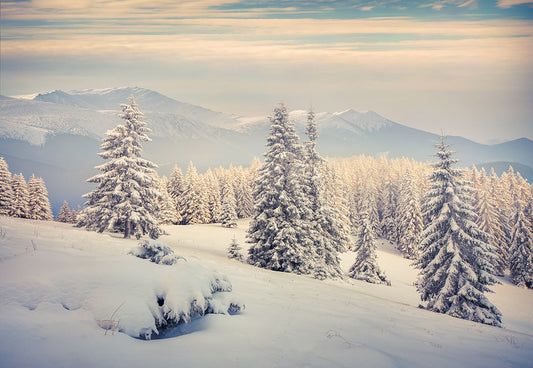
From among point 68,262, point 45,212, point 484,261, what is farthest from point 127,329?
point 45,212

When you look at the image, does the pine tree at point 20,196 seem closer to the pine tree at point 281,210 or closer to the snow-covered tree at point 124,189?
the snow-covered tree at point 124,189

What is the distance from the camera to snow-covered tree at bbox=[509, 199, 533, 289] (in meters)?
40.1

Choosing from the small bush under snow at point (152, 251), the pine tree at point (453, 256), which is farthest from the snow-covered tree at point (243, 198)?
the small bush under snow at point (152, 251)

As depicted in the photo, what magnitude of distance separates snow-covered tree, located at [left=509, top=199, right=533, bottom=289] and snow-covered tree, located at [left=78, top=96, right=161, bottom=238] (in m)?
48.8

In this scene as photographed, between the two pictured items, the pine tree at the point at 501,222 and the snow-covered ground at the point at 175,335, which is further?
the pine tree at the point at 501,222

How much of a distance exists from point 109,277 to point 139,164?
19.9 m

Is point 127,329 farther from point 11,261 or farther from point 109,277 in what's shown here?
point 11,261

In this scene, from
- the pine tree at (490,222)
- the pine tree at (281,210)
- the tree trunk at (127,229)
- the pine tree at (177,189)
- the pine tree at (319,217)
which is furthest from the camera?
the pine tree at (177,189)

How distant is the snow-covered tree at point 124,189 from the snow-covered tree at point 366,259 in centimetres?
2029

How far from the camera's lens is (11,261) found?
5059 millimetres

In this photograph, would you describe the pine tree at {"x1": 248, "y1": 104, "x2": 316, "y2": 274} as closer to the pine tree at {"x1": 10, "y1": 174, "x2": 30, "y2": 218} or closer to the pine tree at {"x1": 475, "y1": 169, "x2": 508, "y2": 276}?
the pine tree at {"x1": 475, "y1": 169, "x2": 508, "y2": 276}

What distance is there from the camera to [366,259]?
99.0 ft

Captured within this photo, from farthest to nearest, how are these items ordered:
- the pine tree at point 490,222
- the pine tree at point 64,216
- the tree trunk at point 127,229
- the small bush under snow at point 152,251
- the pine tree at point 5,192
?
the pine tree at point 64,216
the pine tree at point 490,222
the pine tree at point 5,192
the tree trunk at point 127,229
the small bush under snow at point 152,251

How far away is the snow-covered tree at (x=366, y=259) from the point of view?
29.5 meters
